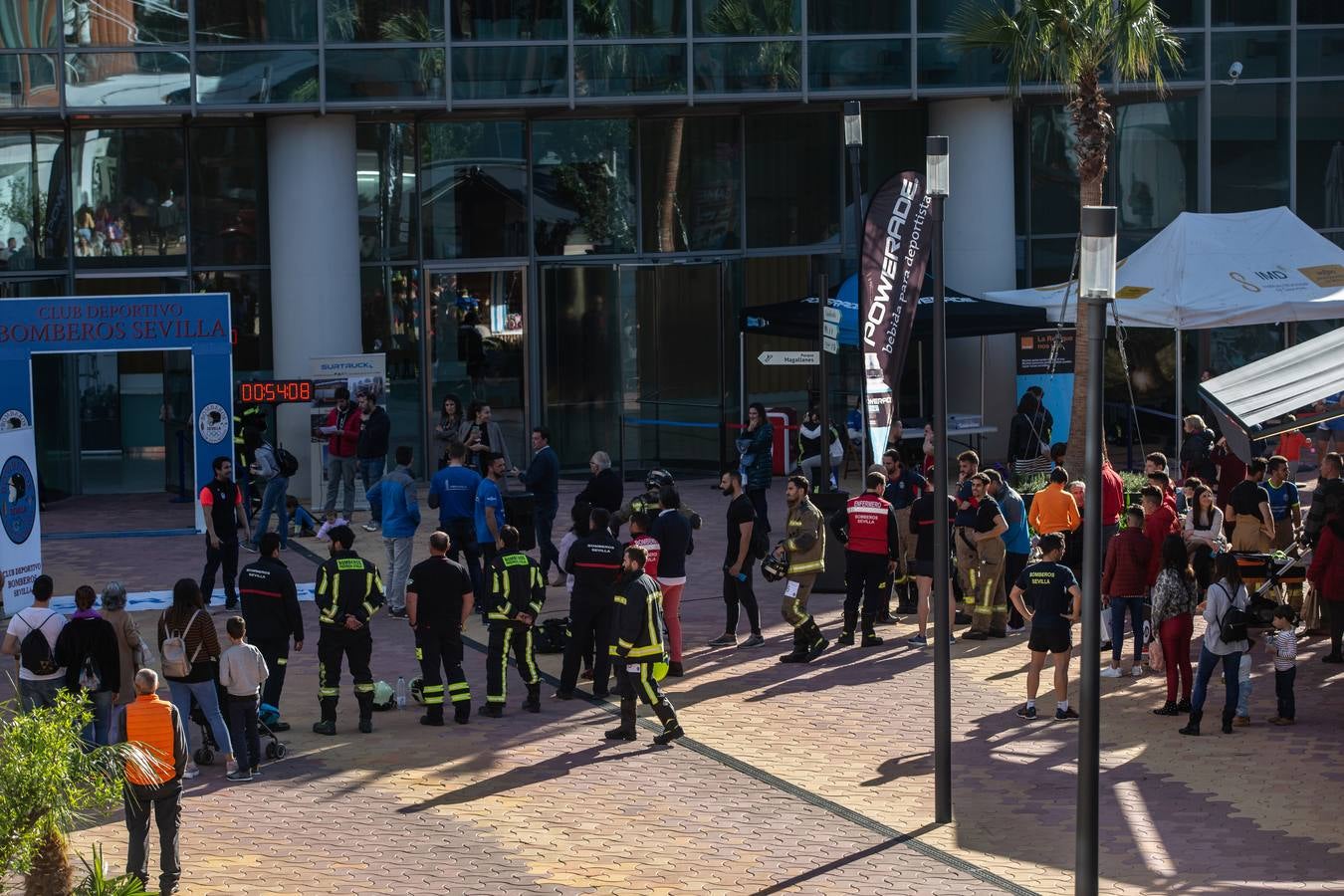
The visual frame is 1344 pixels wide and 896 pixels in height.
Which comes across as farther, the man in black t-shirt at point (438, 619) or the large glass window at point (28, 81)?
the large glass window at point (28, 81)

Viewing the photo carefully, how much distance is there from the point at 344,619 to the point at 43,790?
4.94 meters

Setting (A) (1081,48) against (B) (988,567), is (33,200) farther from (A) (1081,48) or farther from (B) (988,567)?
(B) (988,567)

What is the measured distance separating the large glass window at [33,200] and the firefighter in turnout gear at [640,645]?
1722 cm

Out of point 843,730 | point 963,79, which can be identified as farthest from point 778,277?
point 843,730

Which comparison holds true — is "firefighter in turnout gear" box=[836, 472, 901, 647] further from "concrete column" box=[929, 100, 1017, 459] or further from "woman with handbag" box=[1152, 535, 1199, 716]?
"concrete column" box=[929, 100, 1017, 459]

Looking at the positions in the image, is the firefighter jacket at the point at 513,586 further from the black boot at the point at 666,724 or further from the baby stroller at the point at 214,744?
the baby stroller at the point at 214,744

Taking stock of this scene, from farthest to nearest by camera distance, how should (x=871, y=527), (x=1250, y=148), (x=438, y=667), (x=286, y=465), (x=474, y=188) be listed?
1. (x=1250, y=148)
2. (x=474, y=188)
3. (x=286, y=465)
4. (x=871, y=527)
5. (x=438, y=667)

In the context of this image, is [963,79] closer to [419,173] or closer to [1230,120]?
[1230,120]

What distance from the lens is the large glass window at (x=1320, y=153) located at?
30.4 m

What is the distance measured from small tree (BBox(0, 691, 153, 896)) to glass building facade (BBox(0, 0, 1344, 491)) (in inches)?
714

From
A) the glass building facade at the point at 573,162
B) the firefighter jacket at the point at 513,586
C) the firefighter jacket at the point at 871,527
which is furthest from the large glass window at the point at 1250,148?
the firefighter jacket at the point at 513,586

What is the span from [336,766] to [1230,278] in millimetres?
14214

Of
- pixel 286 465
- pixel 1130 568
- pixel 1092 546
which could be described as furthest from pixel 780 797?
pixel 286 465

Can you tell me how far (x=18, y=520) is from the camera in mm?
18938
